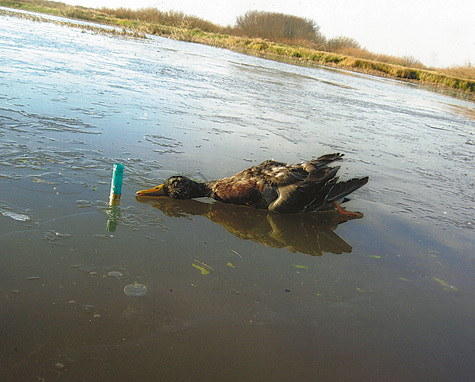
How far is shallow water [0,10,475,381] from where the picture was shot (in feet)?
7.29

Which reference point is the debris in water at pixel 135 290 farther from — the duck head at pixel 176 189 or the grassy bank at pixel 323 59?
the grassy bank at pixel 323 59

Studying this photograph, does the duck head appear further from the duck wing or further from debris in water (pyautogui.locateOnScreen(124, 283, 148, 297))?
debris in water (pyautogui.locateOnScreen(124, 283, 148, 297))

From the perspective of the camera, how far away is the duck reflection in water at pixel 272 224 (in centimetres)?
390

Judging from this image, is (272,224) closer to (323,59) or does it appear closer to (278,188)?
(278,188)

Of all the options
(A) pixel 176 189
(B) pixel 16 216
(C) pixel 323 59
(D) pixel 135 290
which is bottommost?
(D) pixel 135 290

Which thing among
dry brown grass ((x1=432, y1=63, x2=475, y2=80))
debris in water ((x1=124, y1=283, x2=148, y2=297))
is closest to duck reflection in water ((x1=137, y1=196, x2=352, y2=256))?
debris in water ((x1=124, y1=283, x2=148, y2=297))

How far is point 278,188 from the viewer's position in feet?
14.7

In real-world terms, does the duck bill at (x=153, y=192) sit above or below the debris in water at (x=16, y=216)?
above

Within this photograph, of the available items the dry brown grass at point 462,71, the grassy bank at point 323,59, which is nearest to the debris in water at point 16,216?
the grassy bank at point 323,59

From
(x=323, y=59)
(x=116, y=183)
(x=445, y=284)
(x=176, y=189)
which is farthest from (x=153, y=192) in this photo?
(x=323, y=59)

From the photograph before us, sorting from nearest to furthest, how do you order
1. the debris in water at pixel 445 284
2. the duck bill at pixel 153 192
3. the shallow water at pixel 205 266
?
the shallow water at pixel 205 266
the debris in water at pixel 445 284
the duck bill at pixel 153 192

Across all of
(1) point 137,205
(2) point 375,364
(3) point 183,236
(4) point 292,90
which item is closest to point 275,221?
(3) point 183,236

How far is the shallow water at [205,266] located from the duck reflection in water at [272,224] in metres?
0.03

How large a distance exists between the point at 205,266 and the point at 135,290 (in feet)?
2.10
